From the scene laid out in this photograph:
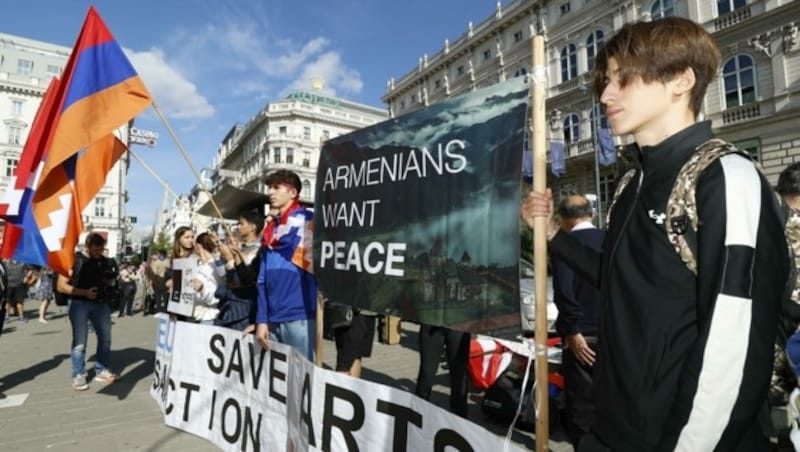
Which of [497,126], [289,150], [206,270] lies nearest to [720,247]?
[497,126]

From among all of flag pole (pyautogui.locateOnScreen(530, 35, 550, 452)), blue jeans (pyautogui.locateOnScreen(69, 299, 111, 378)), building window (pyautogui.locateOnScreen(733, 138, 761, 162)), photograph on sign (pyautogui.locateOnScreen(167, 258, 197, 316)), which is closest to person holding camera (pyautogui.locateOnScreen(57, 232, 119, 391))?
blue jeans (pyautogui.locateOnScreen(69, 299, 111, 378))

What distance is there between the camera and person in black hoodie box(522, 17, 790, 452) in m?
0.97

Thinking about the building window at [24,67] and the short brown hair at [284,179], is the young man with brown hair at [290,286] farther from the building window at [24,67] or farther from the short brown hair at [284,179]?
the building window at [24,67]

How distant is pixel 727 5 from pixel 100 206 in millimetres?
68198

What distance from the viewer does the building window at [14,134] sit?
54.9 m

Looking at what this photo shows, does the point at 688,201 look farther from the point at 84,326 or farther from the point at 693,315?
the point at 84,326

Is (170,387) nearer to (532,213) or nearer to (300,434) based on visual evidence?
(300,434)

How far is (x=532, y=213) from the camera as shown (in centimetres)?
168

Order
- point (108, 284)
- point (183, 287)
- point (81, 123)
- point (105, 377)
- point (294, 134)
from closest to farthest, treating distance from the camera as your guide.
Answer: point (81, 123) → point (183, 287) → point (108, 284) → point (105, 377) → point (294, 134)

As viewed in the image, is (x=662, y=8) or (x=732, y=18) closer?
(x=732, y=18)

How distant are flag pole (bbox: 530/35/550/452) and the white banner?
0.18 metres

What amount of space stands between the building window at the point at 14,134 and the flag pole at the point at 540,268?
237 feet

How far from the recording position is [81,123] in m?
4.07

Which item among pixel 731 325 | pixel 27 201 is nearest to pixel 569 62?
pixel 27 201
